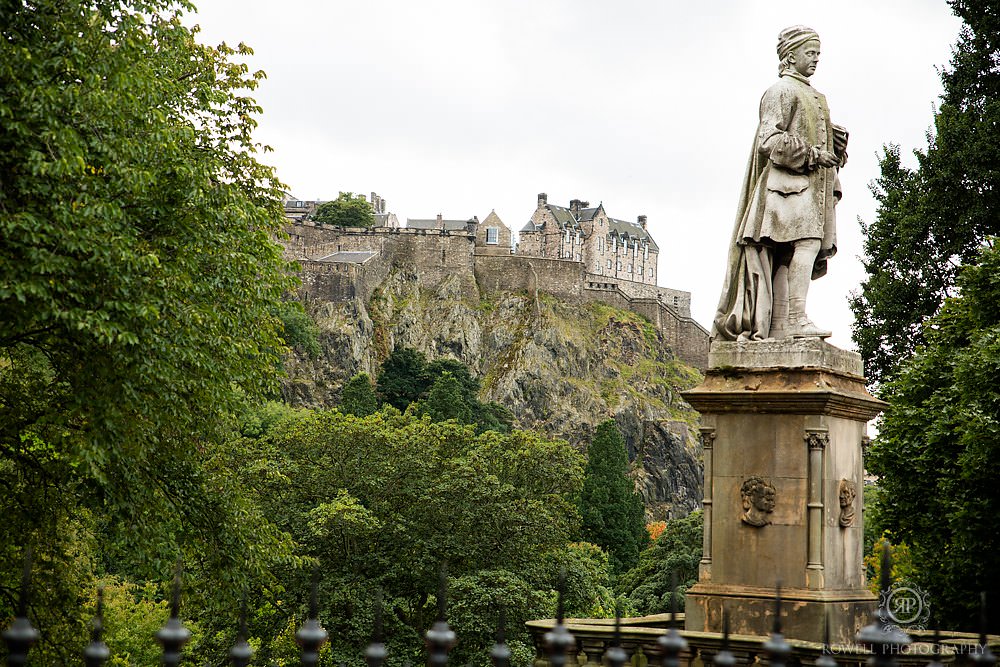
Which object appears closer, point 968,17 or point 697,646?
point 697,646

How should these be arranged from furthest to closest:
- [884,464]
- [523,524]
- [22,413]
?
[523,524], [884,464], [22,413]

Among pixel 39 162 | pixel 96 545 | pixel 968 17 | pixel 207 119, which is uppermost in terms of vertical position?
pixel 968 17

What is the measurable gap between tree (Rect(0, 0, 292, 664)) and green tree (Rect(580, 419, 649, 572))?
4473cm

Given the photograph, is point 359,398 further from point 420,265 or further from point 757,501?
point 757,501

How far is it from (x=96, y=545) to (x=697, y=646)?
1238 centimetres

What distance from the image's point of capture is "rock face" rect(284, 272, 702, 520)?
9088 cm

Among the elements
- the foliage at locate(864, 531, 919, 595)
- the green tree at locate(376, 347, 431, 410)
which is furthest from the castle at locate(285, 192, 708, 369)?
the foliage at locate(864, 531, 919, 595)

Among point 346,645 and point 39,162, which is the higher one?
point 39,162

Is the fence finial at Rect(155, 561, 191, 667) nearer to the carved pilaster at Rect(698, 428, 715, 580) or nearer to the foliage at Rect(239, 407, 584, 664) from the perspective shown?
the carved pilaster at Rect(698, 428, 715, 580)

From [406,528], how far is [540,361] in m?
65.2

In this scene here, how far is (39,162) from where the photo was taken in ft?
36.0

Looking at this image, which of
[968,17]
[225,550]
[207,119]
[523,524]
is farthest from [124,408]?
[968,17]

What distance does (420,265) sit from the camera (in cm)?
9681

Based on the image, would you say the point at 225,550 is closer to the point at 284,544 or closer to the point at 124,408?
the point at 284,544
